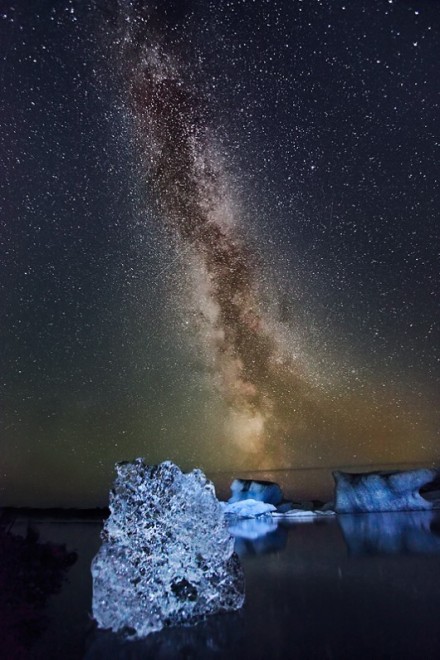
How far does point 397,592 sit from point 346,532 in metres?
4.68

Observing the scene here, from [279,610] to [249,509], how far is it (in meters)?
11.8

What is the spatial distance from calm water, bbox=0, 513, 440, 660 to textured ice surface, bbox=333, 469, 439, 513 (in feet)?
24.9

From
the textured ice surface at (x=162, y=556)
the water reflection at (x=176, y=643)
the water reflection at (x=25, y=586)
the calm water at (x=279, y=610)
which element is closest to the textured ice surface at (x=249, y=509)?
the calm water at (x=279, y=610)

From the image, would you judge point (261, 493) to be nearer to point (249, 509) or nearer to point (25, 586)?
point (249, 509)

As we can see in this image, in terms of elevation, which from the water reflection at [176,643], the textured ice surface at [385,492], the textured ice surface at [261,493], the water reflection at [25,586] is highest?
the textured ice surface at [261,493]

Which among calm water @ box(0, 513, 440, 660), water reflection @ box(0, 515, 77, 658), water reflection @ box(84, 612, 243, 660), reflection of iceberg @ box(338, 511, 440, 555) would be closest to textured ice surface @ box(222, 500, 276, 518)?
reflection of iceberg @ box(338, 511, 440, 555)

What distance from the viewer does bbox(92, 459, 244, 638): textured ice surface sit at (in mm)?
3346

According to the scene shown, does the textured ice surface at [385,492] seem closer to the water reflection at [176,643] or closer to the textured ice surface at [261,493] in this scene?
the textured ice surface at [261,493]

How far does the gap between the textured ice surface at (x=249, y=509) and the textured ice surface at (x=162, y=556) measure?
11.3 m

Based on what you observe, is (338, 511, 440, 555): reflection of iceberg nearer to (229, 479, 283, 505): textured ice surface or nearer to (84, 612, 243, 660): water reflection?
(84, 612, 243, 660): water reflection

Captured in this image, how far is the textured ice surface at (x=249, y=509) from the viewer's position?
14.6 m

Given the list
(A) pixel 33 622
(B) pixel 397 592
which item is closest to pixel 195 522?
(A) pixel 33 622

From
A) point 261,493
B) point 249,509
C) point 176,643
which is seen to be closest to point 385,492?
point 249,509

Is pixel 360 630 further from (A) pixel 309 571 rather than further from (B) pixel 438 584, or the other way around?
(A) pixel 309 571
